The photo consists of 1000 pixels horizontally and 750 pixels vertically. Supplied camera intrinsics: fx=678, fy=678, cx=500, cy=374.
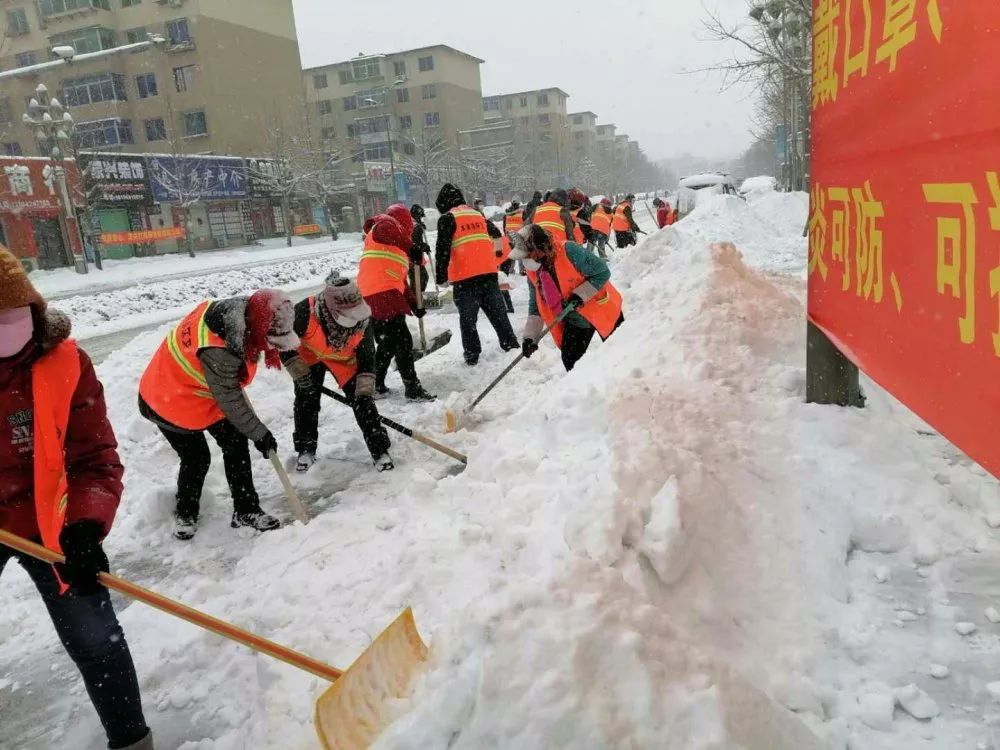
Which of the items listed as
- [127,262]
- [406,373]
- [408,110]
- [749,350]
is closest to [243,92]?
[127,262]

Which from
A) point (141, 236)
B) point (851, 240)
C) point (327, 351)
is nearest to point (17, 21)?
point (141, 236)

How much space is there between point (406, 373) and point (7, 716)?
391 cm

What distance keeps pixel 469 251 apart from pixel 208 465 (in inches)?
143

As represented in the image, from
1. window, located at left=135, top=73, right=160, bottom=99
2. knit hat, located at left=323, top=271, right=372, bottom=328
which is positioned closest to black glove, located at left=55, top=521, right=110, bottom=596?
knit hat, located at left=323, top=271, right=372, bottom=328

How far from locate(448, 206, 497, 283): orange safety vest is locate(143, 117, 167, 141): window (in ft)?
119

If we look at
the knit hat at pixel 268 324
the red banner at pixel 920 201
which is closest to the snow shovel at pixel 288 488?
the knit hat at pixel 268 324

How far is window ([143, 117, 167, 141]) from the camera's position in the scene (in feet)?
120

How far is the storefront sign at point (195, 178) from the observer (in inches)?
1133

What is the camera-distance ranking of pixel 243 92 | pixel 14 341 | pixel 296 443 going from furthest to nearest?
pixel 243 92, pixel 296 443, pixel 14 341

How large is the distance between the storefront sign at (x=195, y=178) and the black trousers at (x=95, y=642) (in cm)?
3065

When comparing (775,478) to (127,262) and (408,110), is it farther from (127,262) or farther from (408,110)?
(408,110)

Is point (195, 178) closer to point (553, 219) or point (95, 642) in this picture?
point (553, 219)

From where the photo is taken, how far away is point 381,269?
236 inches

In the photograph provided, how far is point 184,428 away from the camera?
3.64 metres
